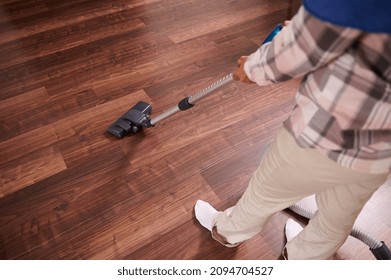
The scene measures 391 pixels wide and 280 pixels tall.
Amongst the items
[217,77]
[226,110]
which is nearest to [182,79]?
[217,77]

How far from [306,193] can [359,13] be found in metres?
0.49

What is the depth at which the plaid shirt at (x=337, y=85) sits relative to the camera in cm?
53

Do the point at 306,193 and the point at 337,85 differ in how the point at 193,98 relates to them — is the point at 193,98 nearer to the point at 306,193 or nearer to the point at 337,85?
the point at 306,193

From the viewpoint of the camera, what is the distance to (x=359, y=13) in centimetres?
48

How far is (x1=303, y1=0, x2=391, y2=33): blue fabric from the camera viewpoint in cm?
47

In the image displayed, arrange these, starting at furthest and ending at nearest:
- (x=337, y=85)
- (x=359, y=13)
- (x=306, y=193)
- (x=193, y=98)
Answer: (x=193, y=98) < (x=306, y=193) < (x=337, y=85) < (x=359, y=13)

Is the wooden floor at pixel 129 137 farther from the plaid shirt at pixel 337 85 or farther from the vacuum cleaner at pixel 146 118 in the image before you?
the plaid shirt at pixel 337 85

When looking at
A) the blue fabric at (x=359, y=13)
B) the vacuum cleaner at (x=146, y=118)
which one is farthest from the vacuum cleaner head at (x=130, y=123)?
the blue fabric at (x=359, y=13)

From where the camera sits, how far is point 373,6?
469mm

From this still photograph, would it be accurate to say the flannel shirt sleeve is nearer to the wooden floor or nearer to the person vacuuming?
the person vacuuming

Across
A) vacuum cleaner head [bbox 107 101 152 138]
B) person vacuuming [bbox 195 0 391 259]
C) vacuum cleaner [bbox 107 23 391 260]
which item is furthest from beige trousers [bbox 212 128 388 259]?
vacuum cleaner head [bbox 107 101 152 138]

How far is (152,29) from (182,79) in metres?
0.64

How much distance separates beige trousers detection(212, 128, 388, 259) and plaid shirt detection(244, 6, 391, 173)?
4 centimetres

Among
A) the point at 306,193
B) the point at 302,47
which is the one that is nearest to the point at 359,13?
the point at 302,47
